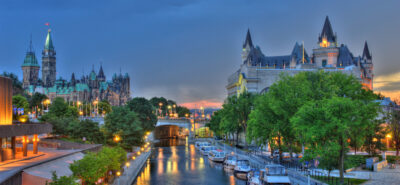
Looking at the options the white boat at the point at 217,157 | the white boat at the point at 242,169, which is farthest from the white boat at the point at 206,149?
the white boat at the point at 242,169

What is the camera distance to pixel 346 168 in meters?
44.8

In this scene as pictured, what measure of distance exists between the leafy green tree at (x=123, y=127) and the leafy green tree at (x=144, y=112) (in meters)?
20.3

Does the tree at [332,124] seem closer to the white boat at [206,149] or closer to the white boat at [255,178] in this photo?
the white boat at [255,178]

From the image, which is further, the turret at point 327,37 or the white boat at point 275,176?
the turret at point 327,37

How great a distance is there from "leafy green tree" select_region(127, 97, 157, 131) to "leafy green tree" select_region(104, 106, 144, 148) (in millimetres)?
20269

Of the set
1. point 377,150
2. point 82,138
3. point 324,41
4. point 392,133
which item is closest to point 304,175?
point 377,150

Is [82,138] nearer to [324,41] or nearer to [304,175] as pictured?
[304,175]

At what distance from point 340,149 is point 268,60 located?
129745 millimetres

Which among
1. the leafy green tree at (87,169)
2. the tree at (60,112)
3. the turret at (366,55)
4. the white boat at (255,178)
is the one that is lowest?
the white boat at (255,178)

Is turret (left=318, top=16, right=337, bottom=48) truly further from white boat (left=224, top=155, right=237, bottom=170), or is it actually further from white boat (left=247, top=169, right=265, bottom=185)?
white boat (left=247, top=169, right=265, bottom=185)

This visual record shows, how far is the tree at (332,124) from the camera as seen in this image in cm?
3775

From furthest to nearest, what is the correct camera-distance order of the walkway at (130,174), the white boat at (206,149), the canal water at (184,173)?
the white boat at (206,149), the canal water at (184,173), the walkway at (130,174)

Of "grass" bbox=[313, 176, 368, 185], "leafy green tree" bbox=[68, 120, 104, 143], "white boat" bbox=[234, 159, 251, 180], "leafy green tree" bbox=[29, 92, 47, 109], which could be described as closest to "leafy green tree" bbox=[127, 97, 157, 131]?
"leafy green tree" bbox=[68, 120, 104, 143]

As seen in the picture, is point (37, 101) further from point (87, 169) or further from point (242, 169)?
point (87, 169)
